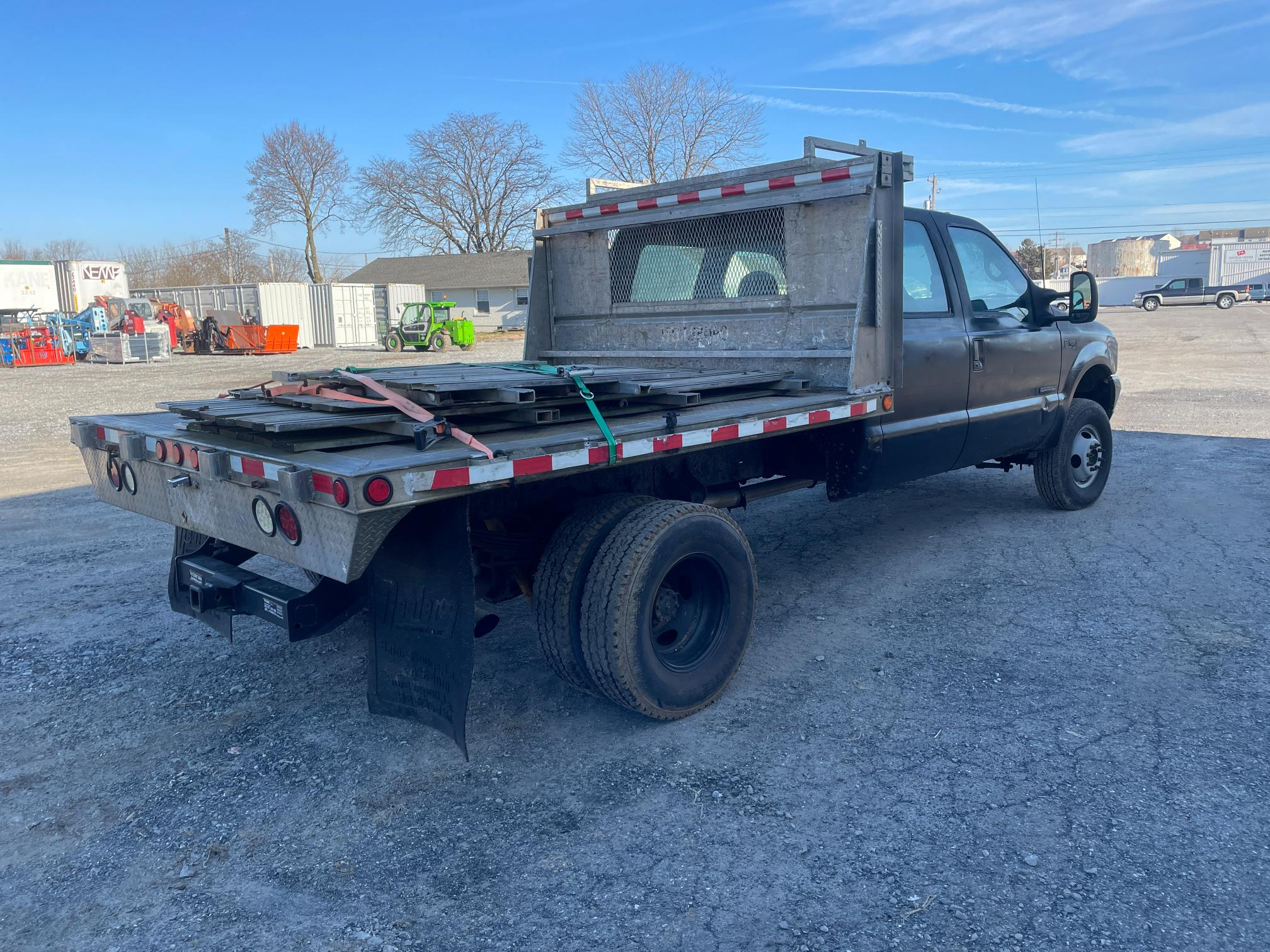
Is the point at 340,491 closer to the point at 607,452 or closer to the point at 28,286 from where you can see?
the point at 607,452

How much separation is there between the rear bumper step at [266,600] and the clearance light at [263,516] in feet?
1.03

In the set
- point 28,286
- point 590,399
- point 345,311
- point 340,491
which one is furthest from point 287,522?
point 28,286

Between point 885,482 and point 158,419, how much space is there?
3.75m

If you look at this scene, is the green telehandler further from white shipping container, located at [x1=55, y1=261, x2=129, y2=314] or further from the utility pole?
the utility pole

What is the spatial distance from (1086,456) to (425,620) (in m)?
5.61

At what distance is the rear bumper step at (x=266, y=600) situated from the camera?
350 cm

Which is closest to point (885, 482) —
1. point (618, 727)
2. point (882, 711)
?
point (882, 711)

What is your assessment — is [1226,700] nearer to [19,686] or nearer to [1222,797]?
[1222,797]

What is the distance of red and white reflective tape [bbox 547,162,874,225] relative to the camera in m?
4.73

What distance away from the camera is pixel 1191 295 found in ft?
156

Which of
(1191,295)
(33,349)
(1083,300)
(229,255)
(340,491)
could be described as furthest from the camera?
(229,255)

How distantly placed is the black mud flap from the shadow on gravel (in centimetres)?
28

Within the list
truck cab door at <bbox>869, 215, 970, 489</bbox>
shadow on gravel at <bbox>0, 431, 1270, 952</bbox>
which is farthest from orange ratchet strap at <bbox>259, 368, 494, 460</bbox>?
truck cab door at <bbox>869, 215, 970, 489</bbox>

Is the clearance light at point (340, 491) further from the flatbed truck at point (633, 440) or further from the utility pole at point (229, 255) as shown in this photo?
the utility pole at point (229, 255)
